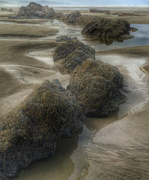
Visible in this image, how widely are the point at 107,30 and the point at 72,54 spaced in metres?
10.6

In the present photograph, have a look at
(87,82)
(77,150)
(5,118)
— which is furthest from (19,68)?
(77,150)

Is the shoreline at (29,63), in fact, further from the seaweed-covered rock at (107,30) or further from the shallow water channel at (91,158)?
the seaweed-covered rock at (107,30)

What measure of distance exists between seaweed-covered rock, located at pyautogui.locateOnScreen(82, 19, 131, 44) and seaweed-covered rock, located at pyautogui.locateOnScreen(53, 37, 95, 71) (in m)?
7.38

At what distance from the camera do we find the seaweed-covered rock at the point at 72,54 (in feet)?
29.9

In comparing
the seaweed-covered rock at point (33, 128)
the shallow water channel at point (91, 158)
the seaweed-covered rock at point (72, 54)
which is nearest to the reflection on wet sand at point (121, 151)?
the shallow water channel at point (91, 158)

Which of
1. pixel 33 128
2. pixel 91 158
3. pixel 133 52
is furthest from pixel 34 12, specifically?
pixel 91 158

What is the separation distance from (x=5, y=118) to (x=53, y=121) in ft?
3.42

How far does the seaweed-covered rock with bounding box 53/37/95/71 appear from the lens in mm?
9109

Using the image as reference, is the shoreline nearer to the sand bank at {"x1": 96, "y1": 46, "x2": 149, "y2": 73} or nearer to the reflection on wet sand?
the sand bank at {"x1": 96, "y1": 46, "x2": 149, "y2": 73}

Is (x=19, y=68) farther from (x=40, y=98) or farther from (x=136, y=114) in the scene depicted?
(x=136, y=114)

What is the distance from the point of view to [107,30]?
1847cm

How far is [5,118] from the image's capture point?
372 cm

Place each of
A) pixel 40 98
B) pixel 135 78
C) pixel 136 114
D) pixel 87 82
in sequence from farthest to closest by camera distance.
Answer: pixel 135 78
pixel 87 82
pixel 136 114
pixel 40 98

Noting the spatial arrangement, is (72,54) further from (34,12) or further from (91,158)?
(34,12)
